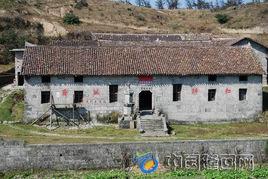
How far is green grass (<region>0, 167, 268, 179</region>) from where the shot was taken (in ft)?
87.2

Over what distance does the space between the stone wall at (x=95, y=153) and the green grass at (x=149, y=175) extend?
472mm

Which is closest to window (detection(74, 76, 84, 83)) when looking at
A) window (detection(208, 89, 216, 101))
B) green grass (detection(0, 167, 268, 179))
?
window (detection(208, 89, 216, 101))

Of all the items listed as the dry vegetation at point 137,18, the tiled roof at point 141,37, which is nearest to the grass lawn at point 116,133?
the tiled roof at point 141,37

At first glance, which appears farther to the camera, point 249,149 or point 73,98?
point 73,98

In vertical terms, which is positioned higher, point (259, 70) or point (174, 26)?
point (174, 26)

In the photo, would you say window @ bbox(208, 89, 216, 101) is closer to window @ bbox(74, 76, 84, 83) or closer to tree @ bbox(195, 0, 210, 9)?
window @ bbox(74, 76, 84, 83)

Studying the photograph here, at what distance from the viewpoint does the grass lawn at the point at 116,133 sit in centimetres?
3400

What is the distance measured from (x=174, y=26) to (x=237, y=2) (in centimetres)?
6238

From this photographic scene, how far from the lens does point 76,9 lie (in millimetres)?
99062

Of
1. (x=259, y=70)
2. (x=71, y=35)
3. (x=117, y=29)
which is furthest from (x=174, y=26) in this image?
(x=259, y=70)

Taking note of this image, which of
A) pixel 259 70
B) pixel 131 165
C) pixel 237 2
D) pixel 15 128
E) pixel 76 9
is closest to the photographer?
pixel 131 165

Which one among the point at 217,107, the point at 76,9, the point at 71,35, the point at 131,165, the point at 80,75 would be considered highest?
the point at 76,9

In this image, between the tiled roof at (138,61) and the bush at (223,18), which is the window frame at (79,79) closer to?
the tiled roof at (138,61)

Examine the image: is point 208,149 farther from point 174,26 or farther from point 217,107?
point 174,26
